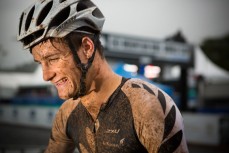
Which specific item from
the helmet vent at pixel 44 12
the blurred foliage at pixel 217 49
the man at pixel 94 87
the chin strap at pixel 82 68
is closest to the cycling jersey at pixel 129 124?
the man at pixel 94 87

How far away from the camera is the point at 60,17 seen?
188 centimetres

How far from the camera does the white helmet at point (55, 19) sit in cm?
182

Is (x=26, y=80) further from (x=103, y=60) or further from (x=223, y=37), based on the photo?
(x=103, y=60)

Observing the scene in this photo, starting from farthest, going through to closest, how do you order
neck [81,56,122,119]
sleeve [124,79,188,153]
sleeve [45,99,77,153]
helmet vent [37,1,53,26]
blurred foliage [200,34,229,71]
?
blurred foliage [200,34,229,71] → sleeve [45,99,77,153] → neck [81,56,122,119] → helmet vent [37,1,53,26] → sleeve [124,79,188,153]

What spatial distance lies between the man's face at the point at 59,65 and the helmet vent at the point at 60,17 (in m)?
0.11

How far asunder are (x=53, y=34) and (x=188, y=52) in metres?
13.5

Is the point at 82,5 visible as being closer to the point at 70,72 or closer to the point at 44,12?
the point at 44,12

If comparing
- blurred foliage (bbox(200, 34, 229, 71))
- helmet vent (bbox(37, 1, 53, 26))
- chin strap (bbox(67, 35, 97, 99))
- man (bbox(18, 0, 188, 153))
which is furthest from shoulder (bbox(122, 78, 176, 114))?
blurred foliage (bbox(200, 34, 229, 71))

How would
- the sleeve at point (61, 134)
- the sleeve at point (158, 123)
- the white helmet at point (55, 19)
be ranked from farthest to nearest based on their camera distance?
the sleeve at point (61, 134)
the white helmet at point (55, 19)
the sleeve at point (158, 123)

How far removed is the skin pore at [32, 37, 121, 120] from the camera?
1893 mm

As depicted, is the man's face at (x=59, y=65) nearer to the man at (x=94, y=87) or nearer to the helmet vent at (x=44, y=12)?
the man at (x=94, y=87)

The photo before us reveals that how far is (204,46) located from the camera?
46.3 m

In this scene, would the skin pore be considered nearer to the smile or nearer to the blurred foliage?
the smile

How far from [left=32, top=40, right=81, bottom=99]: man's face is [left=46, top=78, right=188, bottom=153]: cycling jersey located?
0.29m
